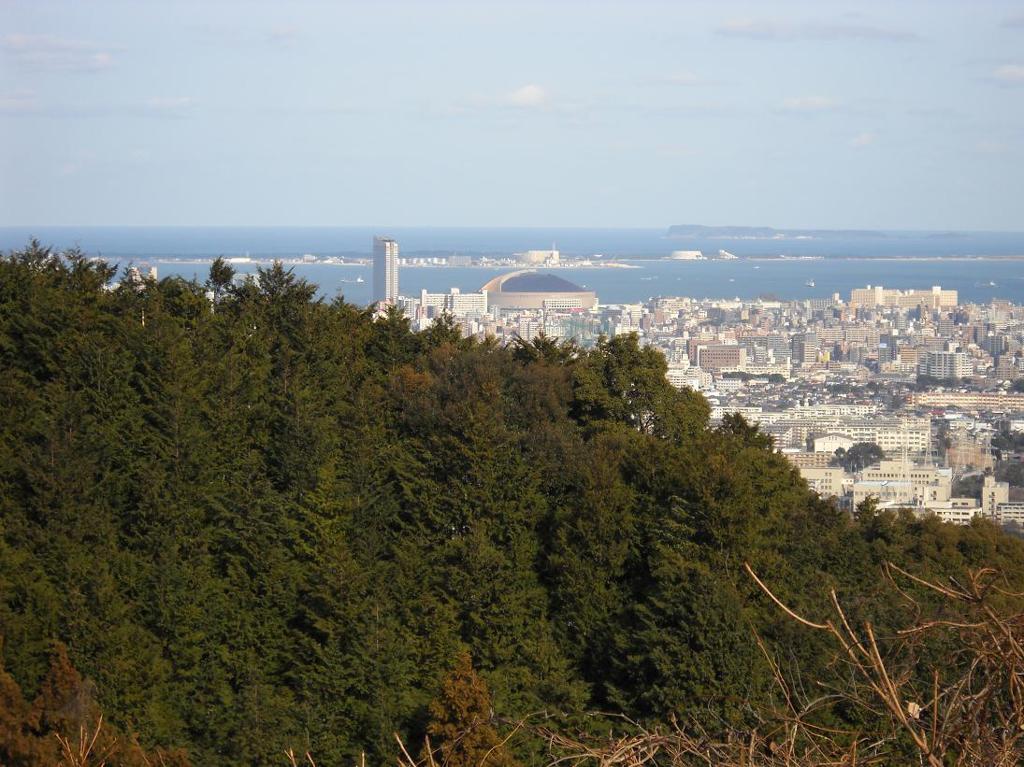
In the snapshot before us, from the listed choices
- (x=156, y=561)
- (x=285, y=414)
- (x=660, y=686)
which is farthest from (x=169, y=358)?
(x=660, y=686)

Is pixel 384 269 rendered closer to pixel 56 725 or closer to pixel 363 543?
pixel 363 543

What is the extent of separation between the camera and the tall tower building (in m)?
63.8

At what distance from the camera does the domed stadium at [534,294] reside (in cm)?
7369

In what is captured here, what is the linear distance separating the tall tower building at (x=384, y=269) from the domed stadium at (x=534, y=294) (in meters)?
6.95

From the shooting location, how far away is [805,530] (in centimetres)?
1470

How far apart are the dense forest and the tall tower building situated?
154 feet

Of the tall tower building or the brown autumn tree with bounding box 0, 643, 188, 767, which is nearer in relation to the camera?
the brown autumn tree with bounding box 0, 643, 188, 767

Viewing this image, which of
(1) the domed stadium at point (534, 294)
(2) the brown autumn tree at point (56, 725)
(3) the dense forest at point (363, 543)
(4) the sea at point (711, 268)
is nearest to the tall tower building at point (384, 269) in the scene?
(4) the sea at point (711, 268)

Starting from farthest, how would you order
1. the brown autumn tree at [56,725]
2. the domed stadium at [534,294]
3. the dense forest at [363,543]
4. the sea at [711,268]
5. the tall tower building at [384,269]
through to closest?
the sea at [711,268] → the domed stadium at [534,294] → the tall tower building at [384,269] → the dense forest at [363,543] → the brown autumn tree at [56,725]

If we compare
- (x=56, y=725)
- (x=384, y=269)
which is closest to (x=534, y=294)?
(x=384, y=269)

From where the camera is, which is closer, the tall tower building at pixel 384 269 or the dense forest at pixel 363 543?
the dense forest at pixel 363 543

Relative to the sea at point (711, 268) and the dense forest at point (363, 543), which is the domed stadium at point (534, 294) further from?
the dense forest at point (363, 543)

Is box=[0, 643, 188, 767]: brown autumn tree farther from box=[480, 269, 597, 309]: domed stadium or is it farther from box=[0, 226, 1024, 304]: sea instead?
box=[480, 269, 597, 309]: domed stadium

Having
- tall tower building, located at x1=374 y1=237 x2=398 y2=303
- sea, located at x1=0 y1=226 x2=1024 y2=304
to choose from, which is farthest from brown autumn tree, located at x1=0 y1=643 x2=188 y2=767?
tall tower building, located at x1=374 y1=237 x2=398 y2=303
